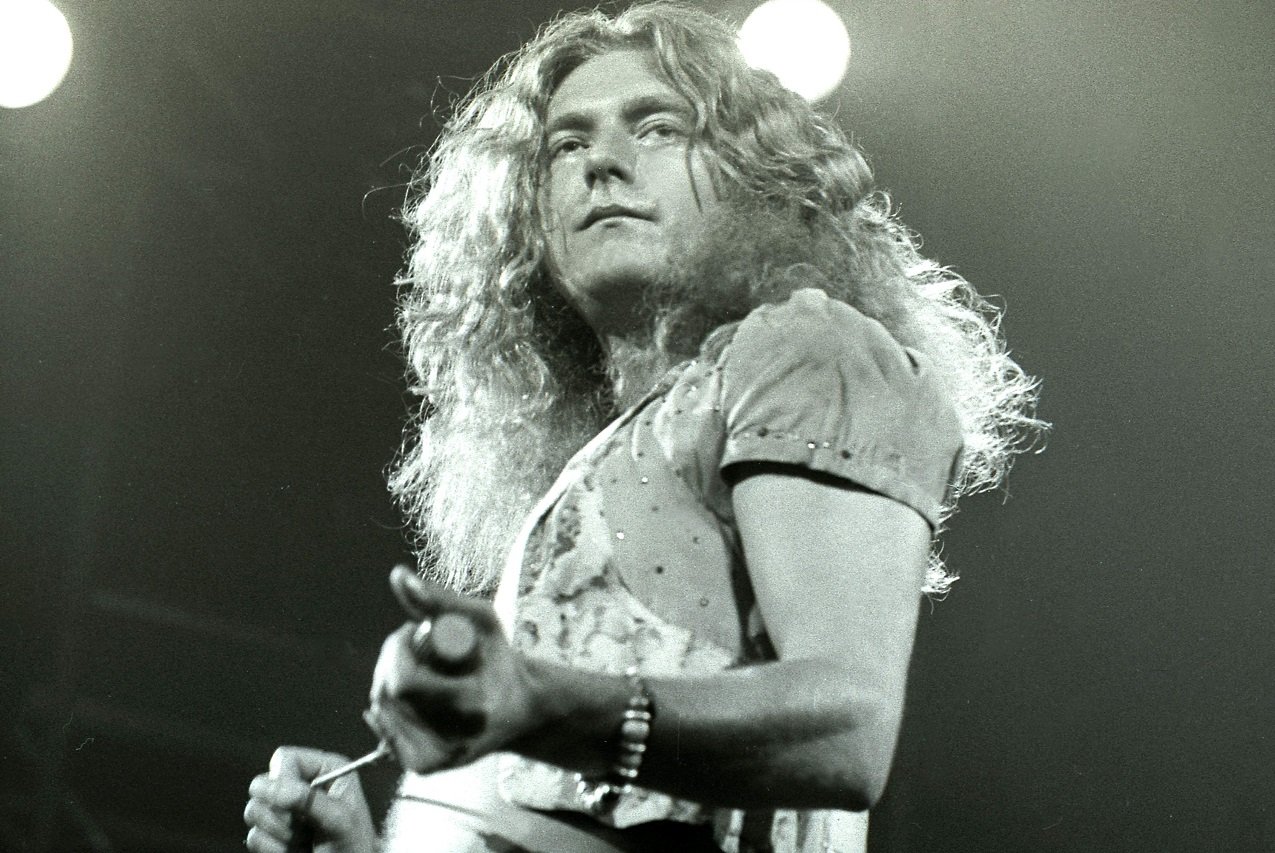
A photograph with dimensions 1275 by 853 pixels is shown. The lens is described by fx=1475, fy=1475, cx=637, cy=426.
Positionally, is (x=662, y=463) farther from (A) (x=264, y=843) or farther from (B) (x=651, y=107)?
(B) (x=651, y=107)

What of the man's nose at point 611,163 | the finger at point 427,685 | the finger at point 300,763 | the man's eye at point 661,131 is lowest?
the finger at point 427,685

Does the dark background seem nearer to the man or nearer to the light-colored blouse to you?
the man

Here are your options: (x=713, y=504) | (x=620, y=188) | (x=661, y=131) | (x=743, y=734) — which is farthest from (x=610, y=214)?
(x=743, y=734)

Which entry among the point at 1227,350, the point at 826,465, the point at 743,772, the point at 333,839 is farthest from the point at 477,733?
the point at 1227,350

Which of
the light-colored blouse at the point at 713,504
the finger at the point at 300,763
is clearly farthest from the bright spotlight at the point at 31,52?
the light-colored blouse at the point at 713,504

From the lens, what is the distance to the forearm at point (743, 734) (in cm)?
95

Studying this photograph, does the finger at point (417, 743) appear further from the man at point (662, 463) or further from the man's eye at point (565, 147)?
the man's eye at point (565, 147)

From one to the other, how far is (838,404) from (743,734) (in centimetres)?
36

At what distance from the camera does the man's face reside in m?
1.79

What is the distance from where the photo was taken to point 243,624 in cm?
283

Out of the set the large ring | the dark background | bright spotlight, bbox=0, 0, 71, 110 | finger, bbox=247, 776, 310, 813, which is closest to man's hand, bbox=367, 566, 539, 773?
the large ring

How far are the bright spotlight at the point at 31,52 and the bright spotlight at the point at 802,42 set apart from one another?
4.34ft

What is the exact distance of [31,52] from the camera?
284cm

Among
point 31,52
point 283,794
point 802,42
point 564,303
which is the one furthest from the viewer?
point 31,52
